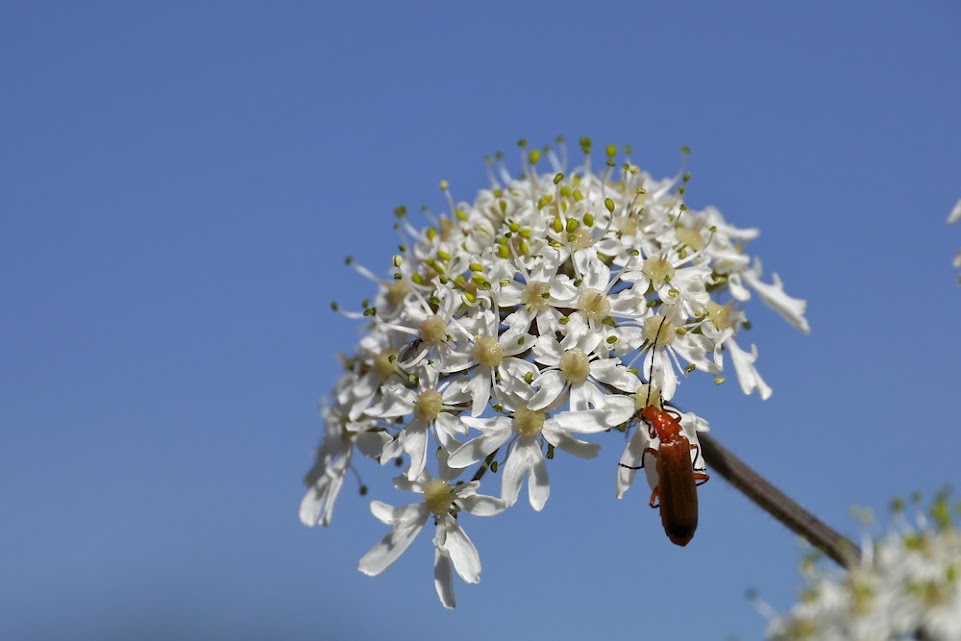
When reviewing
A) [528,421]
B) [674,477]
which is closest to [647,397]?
[674,477]

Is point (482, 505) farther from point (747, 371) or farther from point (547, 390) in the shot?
point (747, 371)

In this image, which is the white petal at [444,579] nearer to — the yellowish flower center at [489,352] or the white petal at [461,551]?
the white petal at [461,551]

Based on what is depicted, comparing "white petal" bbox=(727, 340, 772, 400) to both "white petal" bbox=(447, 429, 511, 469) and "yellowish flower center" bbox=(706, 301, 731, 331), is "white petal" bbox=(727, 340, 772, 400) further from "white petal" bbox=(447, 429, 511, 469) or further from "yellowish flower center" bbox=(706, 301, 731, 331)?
"white petal" bbox=(447, 429, 511, 469)

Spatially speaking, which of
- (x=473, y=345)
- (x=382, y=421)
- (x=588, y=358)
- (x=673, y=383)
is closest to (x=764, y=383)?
(x=673, y=383)

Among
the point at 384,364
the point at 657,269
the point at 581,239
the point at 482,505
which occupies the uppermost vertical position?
the point at 384,364

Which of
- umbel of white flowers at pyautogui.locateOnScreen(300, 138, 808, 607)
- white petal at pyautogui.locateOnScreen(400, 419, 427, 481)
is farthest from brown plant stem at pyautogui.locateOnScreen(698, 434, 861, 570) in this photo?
white petal at pyautogui.locateOnScreen(400, 419, 427, 481)

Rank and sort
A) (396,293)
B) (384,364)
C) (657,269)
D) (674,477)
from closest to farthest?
(674,477)
(657,269)
(384,364)
(396,293)

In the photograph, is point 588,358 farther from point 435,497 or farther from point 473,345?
point 435,497
